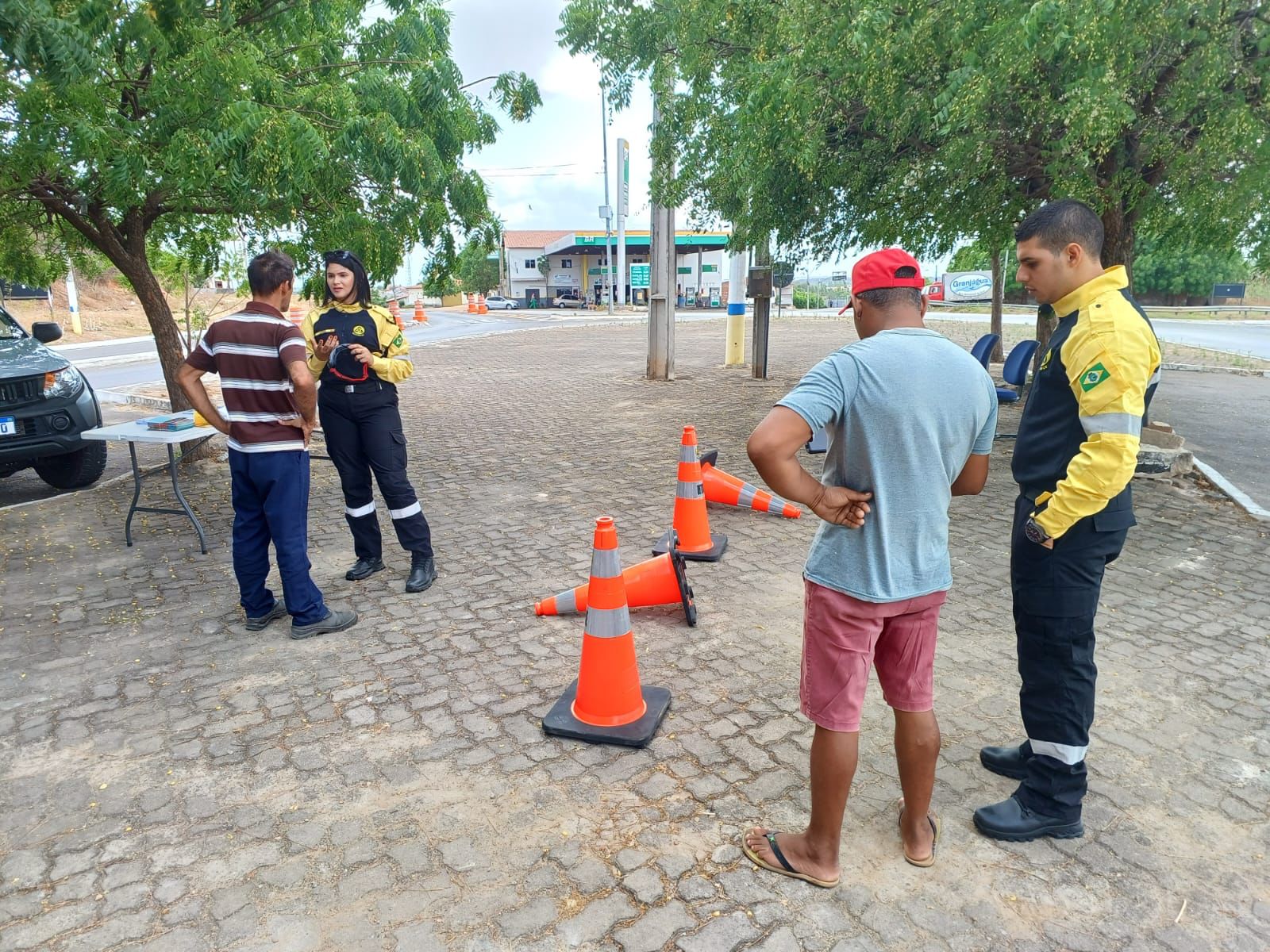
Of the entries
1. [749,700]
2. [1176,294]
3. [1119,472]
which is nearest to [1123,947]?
[1119,472]

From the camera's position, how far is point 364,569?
5383 mm

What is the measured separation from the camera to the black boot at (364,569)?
534cm

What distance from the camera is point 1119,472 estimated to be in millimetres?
2496

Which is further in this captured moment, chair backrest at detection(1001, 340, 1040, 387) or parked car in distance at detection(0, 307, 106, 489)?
chair backrest at detection(1001, 340, 1040, 387)

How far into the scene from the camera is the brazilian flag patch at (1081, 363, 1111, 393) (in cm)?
251

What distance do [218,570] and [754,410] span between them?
25.7 ft

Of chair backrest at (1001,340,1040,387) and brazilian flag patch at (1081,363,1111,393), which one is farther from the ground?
brazilian flag patch at (1081,363,1111,393)

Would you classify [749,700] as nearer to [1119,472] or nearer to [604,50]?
[1119,472]

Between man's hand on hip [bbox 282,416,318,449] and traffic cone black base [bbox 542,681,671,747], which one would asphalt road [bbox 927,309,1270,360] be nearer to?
traffic cone black base [bbox 542,681,671,747]

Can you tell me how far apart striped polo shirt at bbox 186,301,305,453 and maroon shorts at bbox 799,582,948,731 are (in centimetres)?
300

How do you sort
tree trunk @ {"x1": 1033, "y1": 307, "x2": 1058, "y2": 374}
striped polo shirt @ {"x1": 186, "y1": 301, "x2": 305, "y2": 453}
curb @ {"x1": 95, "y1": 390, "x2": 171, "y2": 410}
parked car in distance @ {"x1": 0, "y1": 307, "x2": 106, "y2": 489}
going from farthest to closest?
1. curb @ {"x1": 95, "y1": 390, "x2": 171, "y2": 410}
2. tree trunk @ {"x1": 1033, "y1": 307, "x2": 1058, "y2": 374}
3. parked car in distance @ {"x1": 0, "y1": 307, "x2": 106, "y2": 489}
4. striped polo shirt @ {"x1": 186, "y1": 301, "x2": 305, "y2": 453}

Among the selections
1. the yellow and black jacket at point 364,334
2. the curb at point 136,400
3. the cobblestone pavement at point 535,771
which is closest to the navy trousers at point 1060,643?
the cobblestone pavement at point 535,771

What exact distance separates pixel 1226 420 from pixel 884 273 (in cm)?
1194

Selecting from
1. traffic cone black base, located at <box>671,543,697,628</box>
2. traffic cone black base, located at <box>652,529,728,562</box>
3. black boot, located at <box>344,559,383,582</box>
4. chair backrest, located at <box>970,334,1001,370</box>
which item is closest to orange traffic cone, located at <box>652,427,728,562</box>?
traffic cone black base, located at <box>652,529,728,562</box>
